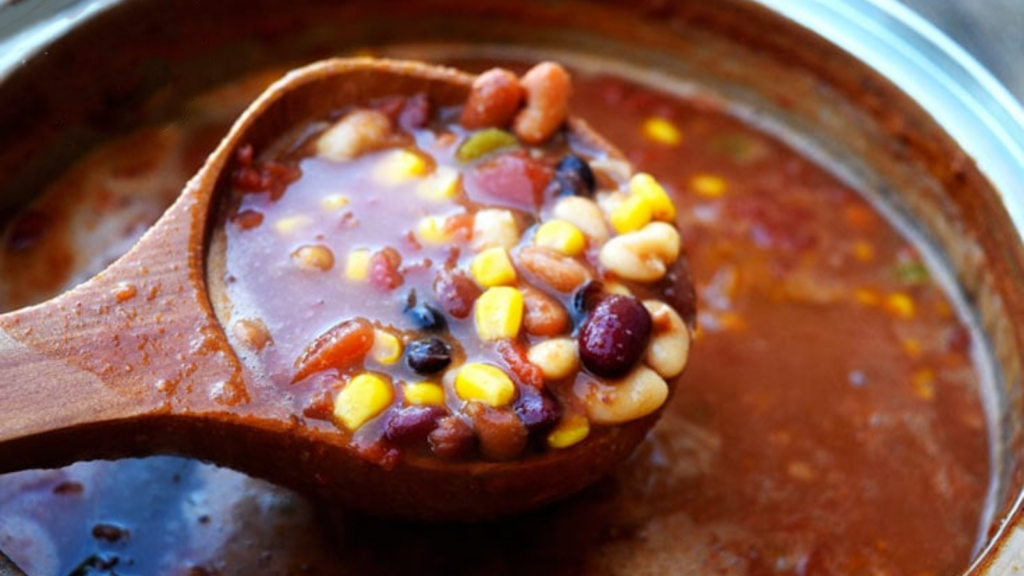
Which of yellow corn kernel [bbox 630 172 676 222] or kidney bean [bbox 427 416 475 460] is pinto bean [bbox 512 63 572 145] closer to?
yellow corn kernel [bbox 630 172 676 222]

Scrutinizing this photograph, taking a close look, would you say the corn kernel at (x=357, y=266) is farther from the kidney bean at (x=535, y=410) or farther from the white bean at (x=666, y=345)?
the white bean at (x=666, y=345)

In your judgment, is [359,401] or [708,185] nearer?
[359,401]

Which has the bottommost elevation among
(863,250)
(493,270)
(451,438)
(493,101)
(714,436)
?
(714,436)

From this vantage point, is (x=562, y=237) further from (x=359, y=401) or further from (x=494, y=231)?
(x=359, y=401)

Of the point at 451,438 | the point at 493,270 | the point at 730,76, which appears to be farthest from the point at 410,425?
the point at 730,76

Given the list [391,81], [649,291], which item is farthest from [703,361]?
[391,81]

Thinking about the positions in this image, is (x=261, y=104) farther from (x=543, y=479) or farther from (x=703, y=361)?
(x=703, y=361)

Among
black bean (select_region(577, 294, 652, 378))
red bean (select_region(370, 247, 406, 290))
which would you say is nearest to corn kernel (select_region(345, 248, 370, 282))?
red bean (select_region(370, 247, 406, 290))
